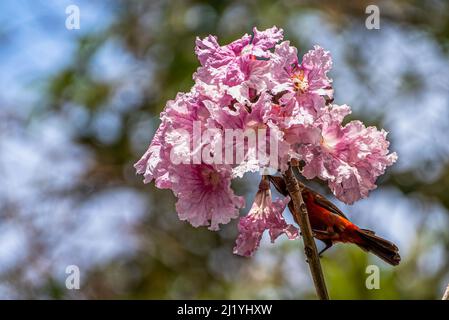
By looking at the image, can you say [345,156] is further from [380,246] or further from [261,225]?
[380,246]

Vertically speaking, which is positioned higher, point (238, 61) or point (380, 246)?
point (238, 61)

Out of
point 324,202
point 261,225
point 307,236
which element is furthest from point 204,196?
point 324,202

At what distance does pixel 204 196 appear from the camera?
8.32 ft

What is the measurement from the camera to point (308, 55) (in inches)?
105

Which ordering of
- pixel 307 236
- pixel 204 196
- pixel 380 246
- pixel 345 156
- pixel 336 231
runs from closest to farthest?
pixel 307 236 < pixel 204 196 < pixel 345 156 < pixel 380 246 < pixel 336 231

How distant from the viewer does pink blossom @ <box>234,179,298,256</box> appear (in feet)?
8.42

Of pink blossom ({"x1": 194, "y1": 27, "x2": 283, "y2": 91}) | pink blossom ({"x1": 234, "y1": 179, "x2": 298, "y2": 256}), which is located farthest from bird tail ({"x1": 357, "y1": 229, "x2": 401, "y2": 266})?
pink blossom ({"x1": 194, "y1": 27, "x2": 283, "y2": 91})

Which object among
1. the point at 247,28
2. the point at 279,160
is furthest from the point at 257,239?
the point at 247,28

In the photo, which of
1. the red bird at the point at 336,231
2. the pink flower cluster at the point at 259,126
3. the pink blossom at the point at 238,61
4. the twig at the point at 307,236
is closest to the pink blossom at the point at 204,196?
the pink flower cluster at the point at 259,126

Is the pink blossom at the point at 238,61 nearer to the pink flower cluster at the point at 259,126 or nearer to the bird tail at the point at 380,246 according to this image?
the pink flower cluster at the point at 259,126

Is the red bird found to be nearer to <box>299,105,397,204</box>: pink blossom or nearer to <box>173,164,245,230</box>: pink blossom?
<box>299,105,397,204</box>: pink blossom

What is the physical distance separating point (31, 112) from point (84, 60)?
101 cm

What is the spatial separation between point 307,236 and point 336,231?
→ 0.81 m
